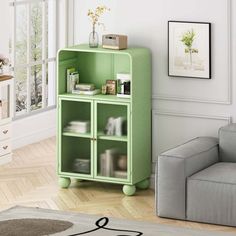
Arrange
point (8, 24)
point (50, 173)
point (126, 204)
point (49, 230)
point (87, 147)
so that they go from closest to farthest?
point (49, 230), point (126, 204), point (87, 147), point (50, 173), point (8, 24)

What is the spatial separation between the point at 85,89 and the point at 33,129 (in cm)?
190

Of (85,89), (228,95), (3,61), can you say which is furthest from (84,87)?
(228,95)

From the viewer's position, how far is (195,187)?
6.18 meters

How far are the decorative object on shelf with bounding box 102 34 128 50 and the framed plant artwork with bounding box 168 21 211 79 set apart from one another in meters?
0.38

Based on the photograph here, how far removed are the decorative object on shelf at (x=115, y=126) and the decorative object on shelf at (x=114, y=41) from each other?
0.59 m

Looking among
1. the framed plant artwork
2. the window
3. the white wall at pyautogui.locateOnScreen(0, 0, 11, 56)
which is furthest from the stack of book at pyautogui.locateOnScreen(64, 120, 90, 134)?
the window

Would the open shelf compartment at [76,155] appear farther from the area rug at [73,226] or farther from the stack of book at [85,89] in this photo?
the area rug at [73,226]

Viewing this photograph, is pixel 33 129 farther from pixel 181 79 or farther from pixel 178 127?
pixel 181 79

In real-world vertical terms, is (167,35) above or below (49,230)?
above

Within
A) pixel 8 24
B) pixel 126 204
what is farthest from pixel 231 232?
pixel 8 24

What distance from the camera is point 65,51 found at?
23.4 ft

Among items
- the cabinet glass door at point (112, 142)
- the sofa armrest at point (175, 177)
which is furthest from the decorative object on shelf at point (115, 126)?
the sofa armrest at point (175, 177)

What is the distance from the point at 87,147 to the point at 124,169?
16.2 inches

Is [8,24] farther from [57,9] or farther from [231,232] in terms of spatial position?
[231,232]
